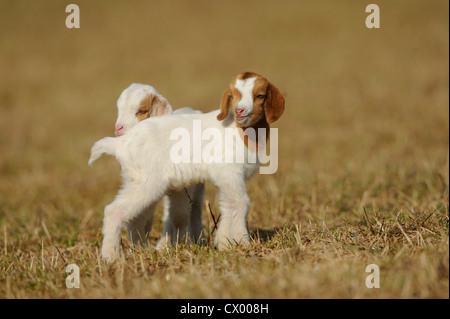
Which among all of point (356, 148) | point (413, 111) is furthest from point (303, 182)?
point (413, 111)

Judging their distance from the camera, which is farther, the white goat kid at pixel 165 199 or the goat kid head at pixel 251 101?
the white goat kid at pixel 165 199

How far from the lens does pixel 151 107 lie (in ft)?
14.0

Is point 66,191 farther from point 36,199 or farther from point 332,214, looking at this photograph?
point 332,214

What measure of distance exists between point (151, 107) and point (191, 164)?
675 mm

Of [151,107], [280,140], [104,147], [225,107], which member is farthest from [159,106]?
[280,140]

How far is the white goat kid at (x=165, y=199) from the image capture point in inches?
164

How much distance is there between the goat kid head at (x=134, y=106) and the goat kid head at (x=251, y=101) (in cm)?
70

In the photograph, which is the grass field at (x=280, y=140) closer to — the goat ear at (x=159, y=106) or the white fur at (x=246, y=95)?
the white fur at (x=246, y=95)

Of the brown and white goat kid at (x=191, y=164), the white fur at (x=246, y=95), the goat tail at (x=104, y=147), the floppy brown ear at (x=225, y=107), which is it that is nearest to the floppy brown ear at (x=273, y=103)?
the brown and white goat kid at (x=191, y=164)

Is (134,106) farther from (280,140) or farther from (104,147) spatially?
(280,140)

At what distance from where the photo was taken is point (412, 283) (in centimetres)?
292

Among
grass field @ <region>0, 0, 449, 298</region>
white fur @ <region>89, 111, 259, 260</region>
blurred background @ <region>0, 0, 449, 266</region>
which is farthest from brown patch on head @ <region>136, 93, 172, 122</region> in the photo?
blurred background @ <region>0, 0, 449, 266</region>

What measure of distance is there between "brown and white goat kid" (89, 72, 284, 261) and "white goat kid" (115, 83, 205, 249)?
0.67 feet

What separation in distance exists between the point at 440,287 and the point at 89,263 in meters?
2.55
